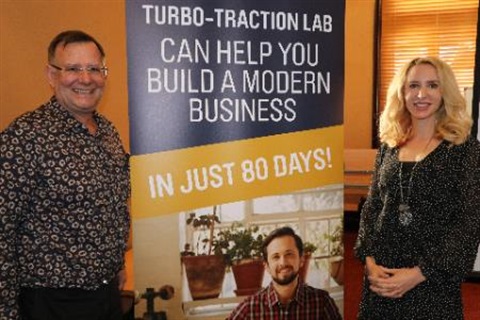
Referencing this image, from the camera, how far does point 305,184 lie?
2.18 meters

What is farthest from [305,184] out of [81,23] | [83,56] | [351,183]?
[351,183]

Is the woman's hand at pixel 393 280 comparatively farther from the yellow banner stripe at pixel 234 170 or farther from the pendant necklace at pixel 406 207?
the yellow banner stripe at pixel 234 170

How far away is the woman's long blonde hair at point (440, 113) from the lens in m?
1.78

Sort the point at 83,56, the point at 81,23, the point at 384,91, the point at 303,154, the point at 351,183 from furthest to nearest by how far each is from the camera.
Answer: the point at 384,91
the point at 351,183
the point at 81,23
the point at 303,154
the point at 83,56

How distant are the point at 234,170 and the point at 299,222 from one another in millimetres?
366

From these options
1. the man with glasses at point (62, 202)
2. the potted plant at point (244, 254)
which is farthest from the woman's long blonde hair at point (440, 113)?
the man with glasses at point (62, 202)

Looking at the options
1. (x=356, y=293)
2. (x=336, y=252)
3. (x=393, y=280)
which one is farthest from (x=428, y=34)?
(x=393, y=280)

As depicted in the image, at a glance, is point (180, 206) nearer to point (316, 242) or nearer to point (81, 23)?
point (316, 242)

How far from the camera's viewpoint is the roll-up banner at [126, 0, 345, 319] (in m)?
1.93

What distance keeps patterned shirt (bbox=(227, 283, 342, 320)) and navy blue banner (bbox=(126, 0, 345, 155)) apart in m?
0.68

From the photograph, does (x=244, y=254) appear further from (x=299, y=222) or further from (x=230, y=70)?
(x=230, y=70)

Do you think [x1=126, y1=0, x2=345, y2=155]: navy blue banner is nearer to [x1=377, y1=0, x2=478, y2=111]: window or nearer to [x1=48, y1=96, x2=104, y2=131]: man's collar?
[x1=48, y1=96, x2=104, y2=131]: man's collar

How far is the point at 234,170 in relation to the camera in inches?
81.4

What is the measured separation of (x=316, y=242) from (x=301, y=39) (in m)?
0.86
